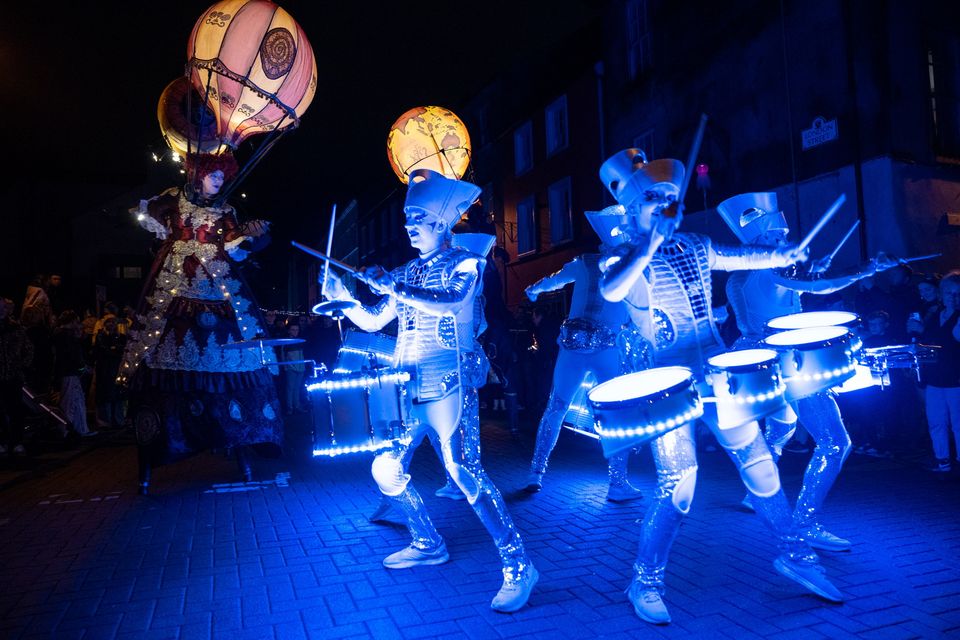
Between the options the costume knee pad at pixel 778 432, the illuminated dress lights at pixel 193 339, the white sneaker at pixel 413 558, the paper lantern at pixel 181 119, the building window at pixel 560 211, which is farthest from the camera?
the building window at pixel 560 211

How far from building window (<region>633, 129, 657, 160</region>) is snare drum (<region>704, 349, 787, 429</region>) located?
14.7 meters

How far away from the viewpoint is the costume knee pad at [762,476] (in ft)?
11.4

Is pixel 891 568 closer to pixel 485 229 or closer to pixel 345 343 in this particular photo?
pixel 345 343

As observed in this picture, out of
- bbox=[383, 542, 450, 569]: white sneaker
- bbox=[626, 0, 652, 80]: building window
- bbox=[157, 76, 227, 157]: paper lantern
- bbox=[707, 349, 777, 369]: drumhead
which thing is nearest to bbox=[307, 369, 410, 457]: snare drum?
bbox=[383, 542, 450, 569]: white sneaker

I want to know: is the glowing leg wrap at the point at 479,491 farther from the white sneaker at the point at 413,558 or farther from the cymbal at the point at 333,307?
the cymbal at the point at 333,307

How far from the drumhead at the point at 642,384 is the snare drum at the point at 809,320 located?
52.6 inches

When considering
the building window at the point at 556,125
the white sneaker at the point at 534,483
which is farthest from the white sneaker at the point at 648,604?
the building window at the point at 556,125

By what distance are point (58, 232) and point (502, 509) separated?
31055mm

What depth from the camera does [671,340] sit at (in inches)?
138

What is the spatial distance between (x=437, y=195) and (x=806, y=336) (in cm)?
219

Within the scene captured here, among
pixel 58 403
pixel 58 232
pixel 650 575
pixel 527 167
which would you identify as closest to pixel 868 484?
pixel 650 575

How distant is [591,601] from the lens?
3623 mm

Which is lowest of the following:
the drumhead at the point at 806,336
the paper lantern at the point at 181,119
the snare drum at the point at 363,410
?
the snare drum at the point at 363,410

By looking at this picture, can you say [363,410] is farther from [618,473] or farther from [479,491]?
[618,473]
